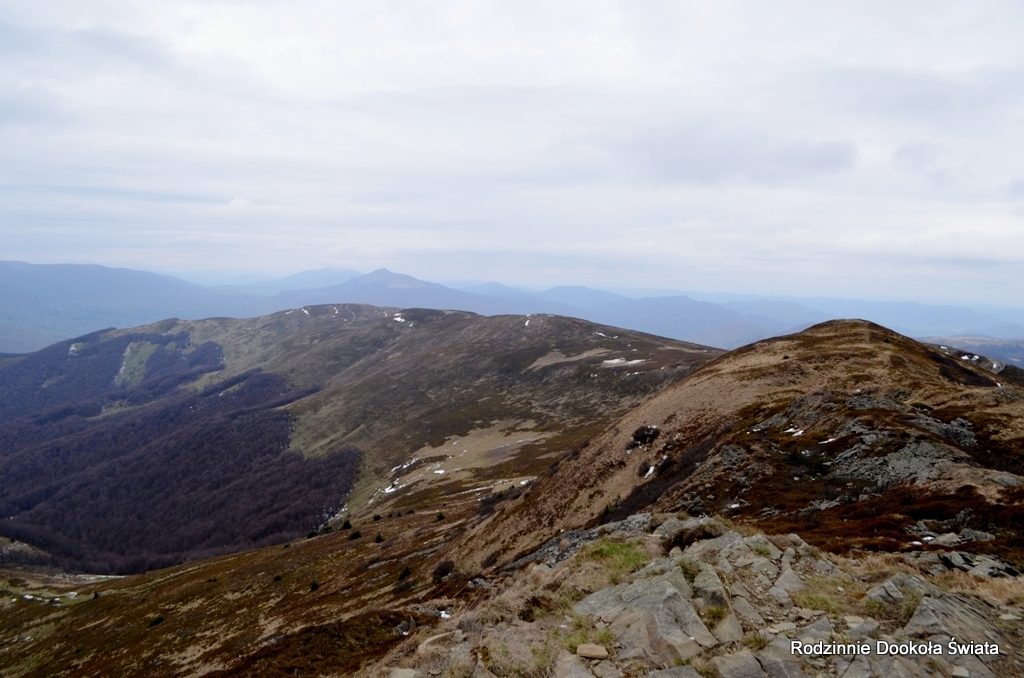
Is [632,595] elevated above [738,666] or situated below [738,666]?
below

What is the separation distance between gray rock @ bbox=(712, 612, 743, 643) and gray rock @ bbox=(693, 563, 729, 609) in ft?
1.64

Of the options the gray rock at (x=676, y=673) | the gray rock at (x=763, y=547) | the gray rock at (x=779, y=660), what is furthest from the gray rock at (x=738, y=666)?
the gray rock at (x=763, y=547)

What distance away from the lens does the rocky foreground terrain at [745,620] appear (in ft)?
32.9

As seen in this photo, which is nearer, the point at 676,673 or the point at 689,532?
the point at 676,673

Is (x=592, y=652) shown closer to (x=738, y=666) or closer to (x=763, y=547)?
(x=738, y=666)

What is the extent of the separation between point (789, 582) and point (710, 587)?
2263mm

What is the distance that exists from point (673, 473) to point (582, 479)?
10.7 metres

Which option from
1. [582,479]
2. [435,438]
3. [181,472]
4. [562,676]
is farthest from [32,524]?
[562,676]

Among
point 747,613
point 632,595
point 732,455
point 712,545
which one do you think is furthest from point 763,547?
point 732,455

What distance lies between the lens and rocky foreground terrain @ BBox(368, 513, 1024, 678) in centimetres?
1004

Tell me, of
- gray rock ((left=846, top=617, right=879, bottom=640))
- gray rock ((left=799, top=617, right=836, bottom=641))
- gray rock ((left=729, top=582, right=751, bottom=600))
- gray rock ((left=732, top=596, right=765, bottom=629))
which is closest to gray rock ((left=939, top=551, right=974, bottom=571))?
gray rock ((left=846, top=617, right=879, bottom=640))

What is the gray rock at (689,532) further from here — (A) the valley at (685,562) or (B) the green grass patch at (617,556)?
(B) the green grass patch at (617,556)

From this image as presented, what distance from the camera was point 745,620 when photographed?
12109 millimetres

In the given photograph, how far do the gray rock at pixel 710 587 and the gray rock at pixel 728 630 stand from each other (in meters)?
0.50
